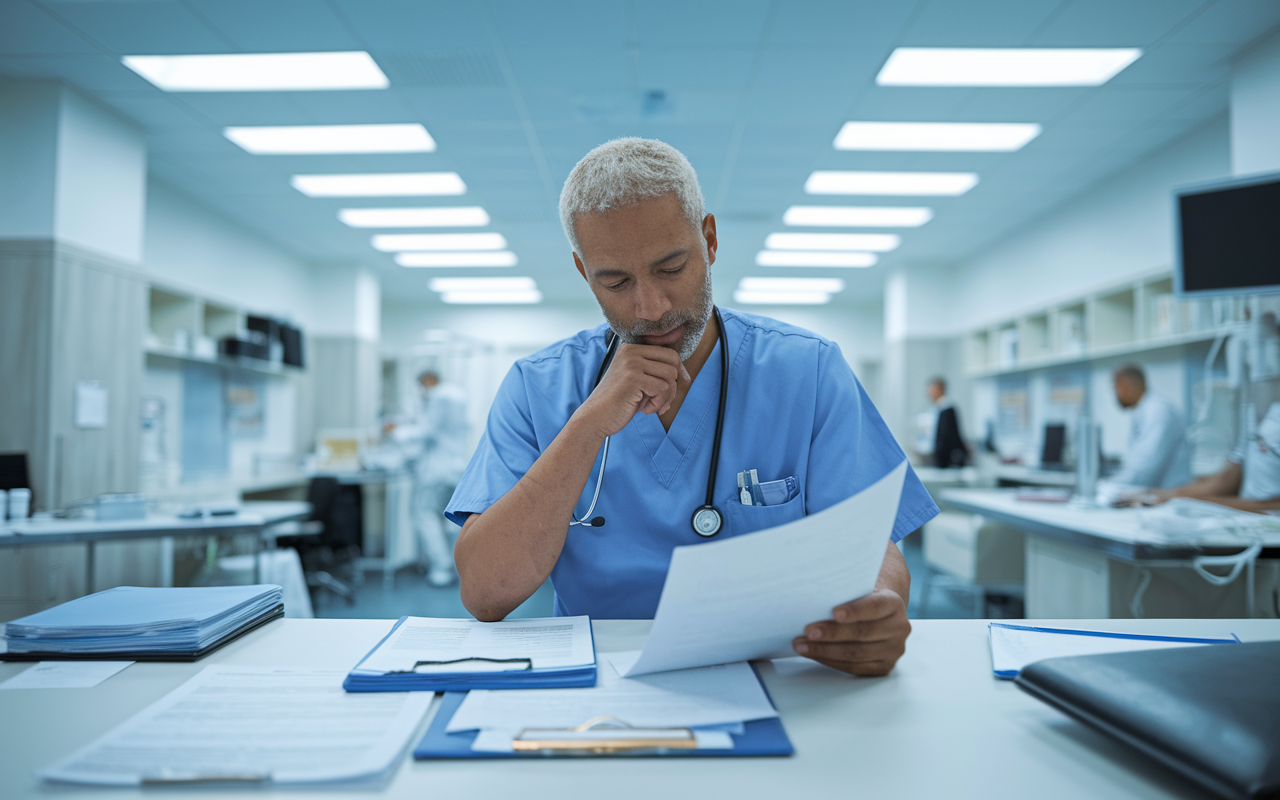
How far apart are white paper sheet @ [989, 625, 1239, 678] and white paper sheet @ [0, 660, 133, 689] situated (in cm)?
98

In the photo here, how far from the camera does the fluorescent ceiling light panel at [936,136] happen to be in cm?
427

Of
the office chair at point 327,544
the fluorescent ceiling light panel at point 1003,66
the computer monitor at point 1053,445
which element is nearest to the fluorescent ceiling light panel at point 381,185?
the office chair at point 327,544

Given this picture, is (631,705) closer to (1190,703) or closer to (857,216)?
(1190,703)

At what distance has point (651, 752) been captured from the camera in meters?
0.56

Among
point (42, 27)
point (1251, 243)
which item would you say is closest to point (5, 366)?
point (42, 27)

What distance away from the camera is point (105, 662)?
791 mm

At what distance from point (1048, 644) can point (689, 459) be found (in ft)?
1.84

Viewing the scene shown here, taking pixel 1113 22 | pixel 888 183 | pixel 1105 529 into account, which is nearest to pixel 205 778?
pixel 1105 529

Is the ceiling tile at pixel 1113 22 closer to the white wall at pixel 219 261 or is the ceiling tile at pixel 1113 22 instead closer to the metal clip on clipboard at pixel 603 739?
the metal clip on clipboard at pixel 603 739

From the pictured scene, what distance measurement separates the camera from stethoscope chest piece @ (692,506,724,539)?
1.05 metres

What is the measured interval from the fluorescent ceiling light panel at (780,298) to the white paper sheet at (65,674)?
872 cm

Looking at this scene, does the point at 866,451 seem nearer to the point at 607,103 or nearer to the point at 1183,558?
the point at 1183,558

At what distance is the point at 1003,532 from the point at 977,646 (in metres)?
2.95

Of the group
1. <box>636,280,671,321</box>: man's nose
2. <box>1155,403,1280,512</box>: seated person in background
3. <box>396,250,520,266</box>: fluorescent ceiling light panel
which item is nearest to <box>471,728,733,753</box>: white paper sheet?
<box>636,280,671,321</box>: man's nose
